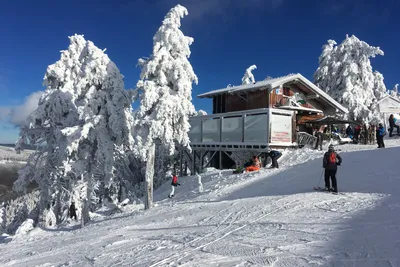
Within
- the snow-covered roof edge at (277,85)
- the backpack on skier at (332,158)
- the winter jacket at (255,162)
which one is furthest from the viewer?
the snow-covered roof edge at (277,85)

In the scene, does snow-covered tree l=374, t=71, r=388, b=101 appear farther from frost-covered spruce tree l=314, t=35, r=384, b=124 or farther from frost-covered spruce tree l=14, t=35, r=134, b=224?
frost-covered spruce tree l=14, t=35, r=134, b=224

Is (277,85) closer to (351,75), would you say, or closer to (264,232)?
(351,75)

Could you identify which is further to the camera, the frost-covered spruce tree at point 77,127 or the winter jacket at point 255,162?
the winter jacket at point 255,162

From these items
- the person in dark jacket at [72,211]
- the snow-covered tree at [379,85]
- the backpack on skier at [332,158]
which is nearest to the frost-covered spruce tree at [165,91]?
the person in dark jacket at [72,211]

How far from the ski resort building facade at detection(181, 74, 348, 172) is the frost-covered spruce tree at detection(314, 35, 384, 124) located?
555cm

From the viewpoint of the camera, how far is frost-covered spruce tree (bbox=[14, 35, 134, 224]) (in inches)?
632

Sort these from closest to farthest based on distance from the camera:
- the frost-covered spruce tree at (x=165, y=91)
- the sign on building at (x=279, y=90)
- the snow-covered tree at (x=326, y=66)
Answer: the frost-covered spruce tree at (x=165, y=91), the sign on building at (x=279, y=90), the snow-covered tree at (x=326, y=66)

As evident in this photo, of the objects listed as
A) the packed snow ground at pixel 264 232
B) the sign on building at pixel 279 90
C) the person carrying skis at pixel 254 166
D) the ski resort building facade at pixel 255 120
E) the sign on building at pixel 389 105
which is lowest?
the packed snow ground at pixel 264 232

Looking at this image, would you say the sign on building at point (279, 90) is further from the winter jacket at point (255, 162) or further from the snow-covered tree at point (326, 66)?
the snow-covered tree at point (326, 66)

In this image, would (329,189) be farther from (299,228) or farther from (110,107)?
(110,107)

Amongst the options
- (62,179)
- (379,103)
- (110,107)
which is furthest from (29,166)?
(379,103)

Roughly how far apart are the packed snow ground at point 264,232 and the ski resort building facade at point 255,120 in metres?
5.30

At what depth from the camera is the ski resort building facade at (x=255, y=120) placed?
19.1 meters

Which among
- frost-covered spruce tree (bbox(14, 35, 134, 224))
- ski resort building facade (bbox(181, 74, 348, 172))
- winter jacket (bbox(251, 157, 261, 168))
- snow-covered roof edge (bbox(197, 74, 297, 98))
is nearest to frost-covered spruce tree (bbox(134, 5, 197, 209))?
frost-covered spruce tree (bbox(14, 35, 134, 224))
